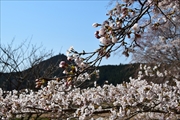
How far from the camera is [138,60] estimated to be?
33.6 ft

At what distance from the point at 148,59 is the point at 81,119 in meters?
7.44

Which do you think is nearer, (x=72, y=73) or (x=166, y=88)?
(x=72, y=73)

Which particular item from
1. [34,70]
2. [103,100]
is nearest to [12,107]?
[103,100]

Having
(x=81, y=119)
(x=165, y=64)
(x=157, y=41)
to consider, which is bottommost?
(x=81, y=119)

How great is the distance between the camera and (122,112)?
3064 mm

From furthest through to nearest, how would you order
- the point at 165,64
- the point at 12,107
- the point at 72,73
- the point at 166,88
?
the point at 165,64, the point at 166,88, the point at 12,107, the point at 72,73

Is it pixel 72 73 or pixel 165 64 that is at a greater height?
pixel 165 64

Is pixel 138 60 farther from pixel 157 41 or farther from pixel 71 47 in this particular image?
pixel 71 47

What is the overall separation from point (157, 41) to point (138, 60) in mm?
1152

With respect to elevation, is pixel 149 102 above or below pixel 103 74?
below

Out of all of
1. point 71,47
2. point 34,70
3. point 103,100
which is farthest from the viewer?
point 34,70

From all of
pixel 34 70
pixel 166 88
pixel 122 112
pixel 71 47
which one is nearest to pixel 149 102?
pixel 166 88

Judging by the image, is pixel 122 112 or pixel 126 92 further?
pixel 126 92

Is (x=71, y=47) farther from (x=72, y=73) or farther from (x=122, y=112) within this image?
(x=122, y=112)
